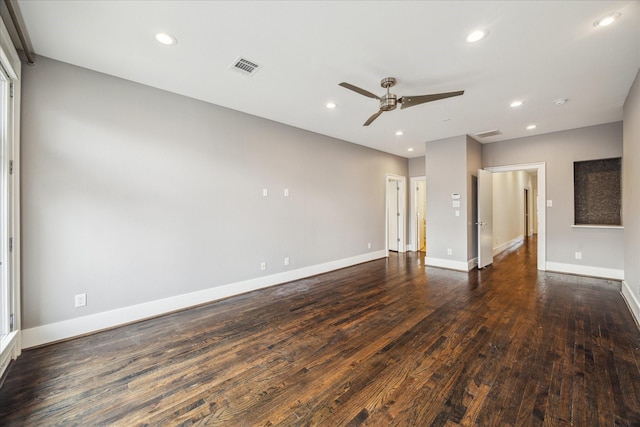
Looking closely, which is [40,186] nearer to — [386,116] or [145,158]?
[145,158]

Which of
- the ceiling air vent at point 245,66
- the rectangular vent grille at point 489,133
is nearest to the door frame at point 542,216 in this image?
the rectangular vent grille at point 489,133

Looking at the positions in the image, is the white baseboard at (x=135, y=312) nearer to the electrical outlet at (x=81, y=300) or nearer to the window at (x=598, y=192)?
the electrical outlet at (x=81, y=300)

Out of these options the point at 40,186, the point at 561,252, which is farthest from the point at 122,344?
the point at 561,252

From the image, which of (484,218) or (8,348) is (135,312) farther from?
(484,218)

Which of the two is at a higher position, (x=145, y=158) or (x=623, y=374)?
(x=145, y=158)

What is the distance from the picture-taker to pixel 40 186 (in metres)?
2.53

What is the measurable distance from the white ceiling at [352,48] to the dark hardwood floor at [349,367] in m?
2.74

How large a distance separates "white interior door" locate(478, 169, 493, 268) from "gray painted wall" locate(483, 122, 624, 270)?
2.33 feet

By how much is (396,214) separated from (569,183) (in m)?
3.62

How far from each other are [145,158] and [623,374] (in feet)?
16.1

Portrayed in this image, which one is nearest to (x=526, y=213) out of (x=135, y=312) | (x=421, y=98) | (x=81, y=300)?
(x=421, y=98)

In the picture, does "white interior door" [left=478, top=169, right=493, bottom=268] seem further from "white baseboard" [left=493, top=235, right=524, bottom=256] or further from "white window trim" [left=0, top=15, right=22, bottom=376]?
"white window trim" [left=0, top=15, right=22, bottom=376]

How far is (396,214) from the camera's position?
24.4 feet

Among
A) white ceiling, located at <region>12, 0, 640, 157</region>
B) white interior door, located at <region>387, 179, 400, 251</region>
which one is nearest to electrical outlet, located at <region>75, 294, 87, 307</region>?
white ceiling, located at <region>12, 0, 640, 157</region>
